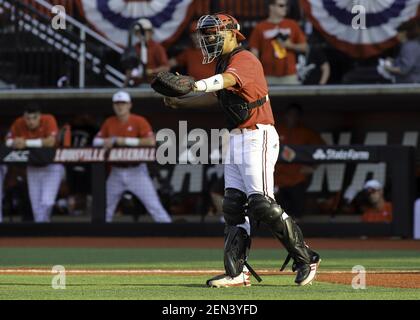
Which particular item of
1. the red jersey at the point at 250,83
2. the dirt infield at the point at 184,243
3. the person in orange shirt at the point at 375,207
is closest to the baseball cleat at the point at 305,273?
the red jersey at the point at 250,83

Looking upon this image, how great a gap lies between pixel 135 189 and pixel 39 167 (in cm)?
152

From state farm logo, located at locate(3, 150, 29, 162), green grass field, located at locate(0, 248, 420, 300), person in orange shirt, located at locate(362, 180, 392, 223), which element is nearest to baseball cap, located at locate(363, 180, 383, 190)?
person in orange shirt, located at locate(362, 180, 392, 223)

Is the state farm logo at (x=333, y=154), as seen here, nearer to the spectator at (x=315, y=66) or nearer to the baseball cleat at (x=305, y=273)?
the spectator at (x=315, y=66)

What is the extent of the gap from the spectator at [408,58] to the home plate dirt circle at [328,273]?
24.3ft

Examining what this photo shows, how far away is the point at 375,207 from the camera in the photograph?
15414 millimetres

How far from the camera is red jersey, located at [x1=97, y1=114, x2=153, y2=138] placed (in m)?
16.2

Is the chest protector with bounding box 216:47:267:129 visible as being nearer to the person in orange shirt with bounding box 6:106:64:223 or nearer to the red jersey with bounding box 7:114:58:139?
the person in orange shirt with bounding box 6:106:64:223

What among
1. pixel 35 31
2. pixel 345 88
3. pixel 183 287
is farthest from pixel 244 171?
pixel 35 31

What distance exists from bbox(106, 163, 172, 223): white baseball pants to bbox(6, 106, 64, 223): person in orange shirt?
798 millimetres

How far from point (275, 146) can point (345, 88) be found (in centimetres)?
900

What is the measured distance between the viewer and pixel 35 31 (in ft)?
60.0

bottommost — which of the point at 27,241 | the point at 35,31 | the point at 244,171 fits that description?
the point at 27,241

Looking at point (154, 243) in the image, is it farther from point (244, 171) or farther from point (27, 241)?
point (244, 171)
